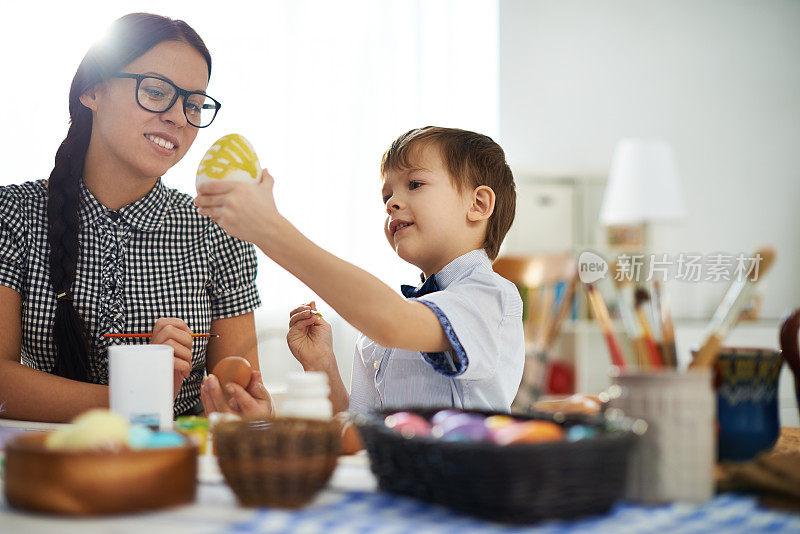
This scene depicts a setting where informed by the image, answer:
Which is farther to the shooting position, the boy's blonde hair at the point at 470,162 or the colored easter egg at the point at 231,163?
the boy's blonde hair at the point at 470,162

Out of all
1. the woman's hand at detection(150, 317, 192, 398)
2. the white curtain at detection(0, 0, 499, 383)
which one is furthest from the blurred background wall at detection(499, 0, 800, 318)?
the woman's hand at detection(150, 317, 192, 398)

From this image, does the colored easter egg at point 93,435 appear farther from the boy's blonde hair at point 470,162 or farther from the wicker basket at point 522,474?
the boy's blonde hair at point 470,162

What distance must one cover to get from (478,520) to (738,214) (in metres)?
4.32

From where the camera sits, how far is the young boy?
0.86m

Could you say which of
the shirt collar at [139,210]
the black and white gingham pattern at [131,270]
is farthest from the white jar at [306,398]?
the shirt collar at [139,210]

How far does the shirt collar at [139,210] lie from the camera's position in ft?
5.06

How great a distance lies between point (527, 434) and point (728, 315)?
0.74 feet

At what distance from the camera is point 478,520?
0.59 metres

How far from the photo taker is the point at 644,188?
3.59 m

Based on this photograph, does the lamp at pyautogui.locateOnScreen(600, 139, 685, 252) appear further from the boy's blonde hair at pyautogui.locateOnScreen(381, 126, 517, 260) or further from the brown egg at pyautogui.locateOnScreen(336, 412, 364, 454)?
the brown egg at pyautogui.locateOnScreen(336, 412, 364, 454)

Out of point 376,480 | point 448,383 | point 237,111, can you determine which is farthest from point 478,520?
point 237,111

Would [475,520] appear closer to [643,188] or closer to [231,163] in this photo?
[231,163]

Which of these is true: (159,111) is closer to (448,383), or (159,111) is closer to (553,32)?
(448,383)

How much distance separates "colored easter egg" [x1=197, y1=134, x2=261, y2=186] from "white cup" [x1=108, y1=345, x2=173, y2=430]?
0.24 meters
